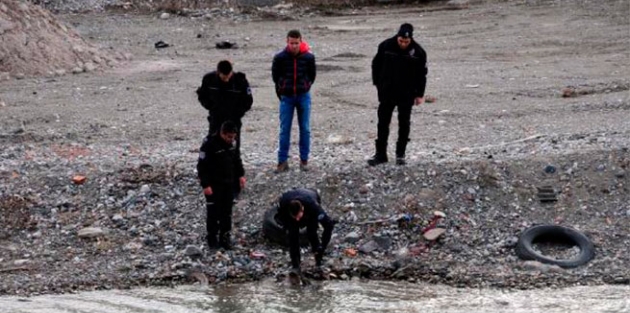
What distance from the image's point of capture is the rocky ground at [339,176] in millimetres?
11312

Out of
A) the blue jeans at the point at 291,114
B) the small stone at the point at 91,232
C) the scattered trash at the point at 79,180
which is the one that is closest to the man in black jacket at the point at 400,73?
the blue jeans at the point at 291,114

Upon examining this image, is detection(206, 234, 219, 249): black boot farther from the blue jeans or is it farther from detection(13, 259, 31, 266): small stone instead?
detection(13, 259, 31, 266): small stone

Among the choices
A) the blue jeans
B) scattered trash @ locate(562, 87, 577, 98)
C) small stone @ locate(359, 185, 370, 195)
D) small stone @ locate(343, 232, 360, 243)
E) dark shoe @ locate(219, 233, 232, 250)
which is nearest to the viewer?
dark shoe @ locate(219, 233, 232, 250)

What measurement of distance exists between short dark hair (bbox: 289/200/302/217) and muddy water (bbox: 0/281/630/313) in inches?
32.0

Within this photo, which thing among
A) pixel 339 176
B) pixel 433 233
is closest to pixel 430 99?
pixel 339 176

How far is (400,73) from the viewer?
1228 cm

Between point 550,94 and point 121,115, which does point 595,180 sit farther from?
point 121,115

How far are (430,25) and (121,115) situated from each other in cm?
1251

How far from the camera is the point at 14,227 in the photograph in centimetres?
1234

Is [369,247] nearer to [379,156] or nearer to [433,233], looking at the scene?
[433,233]

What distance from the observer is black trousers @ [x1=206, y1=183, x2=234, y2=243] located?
11.3m

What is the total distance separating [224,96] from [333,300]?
2685mm

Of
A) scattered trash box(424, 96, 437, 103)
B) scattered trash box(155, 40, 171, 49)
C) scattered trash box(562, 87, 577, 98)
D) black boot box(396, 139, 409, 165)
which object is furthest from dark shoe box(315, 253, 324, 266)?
scattered trash box(155, 40, 171, 49)

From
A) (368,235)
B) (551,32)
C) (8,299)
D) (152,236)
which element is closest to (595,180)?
(368,235)
